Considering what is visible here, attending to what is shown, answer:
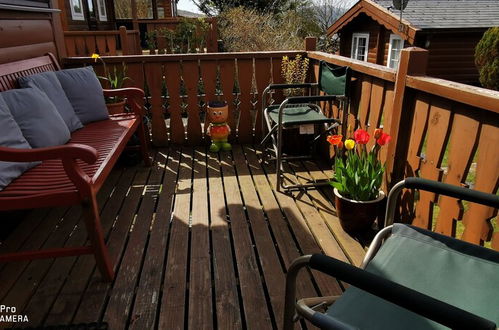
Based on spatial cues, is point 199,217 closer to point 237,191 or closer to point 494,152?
point 237,191

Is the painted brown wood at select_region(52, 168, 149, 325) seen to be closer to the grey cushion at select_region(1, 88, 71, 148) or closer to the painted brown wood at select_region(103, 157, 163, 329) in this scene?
the painted brown wood at select_region(103, 157, 163, 329)

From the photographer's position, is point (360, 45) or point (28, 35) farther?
point (360, 45)

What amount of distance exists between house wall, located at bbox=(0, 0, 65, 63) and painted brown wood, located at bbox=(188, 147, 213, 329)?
5.45 ft

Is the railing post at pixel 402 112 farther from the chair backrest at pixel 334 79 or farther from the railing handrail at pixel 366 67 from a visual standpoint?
the chair backrest at pixel 334 79

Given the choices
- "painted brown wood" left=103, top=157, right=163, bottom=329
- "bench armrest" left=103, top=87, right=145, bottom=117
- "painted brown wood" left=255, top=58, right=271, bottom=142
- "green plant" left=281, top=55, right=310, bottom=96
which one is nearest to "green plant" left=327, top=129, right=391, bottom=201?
"painted brown wood" left=103, top=157, right=163, bottom=329

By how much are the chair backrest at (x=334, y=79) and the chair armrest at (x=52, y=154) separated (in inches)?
73.2

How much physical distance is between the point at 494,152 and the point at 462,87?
310mm

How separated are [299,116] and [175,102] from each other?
1.42 meters

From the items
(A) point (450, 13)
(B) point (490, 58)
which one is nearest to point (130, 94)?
(B) point (490, 58)

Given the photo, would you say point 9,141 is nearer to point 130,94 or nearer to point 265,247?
point 130,94

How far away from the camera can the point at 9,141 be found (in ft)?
6.07

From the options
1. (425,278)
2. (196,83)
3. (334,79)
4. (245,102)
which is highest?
(334,79)

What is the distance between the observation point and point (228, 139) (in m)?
3.91

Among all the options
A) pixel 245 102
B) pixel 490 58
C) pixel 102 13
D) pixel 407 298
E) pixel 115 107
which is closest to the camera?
pixel 407 298
